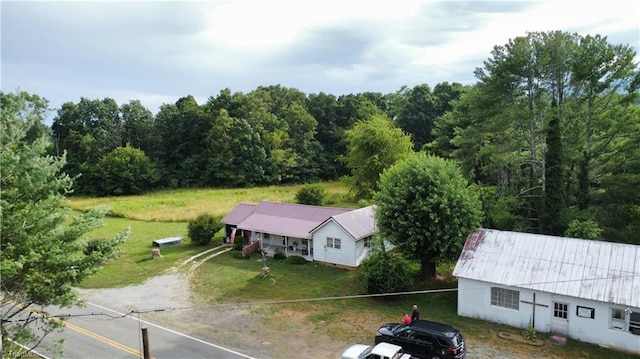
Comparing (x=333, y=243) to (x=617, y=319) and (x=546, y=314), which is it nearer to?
(x=546, y=314)

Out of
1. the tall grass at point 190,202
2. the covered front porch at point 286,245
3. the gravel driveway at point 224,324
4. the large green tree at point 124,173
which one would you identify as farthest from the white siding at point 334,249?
the large green tree at point 124,173

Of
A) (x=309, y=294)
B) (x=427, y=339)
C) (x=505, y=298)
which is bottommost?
(x=309, y=294)

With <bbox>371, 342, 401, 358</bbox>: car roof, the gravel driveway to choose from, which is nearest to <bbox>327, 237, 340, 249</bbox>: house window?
the gravel driveway

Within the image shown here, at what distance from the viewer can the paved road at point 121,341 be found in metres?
18.9

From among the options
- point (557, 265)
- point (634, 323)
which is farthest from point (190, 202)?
point (634, 323)

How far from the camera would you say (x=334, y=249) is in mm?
31734

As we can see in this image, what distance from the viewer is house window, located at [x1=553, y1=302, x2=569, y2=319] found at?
2017 centimetres

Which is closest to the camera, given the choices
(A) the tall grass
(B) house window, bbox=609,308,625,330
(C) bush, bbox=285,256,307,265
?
(B) house window, bbox=609,308,625,330

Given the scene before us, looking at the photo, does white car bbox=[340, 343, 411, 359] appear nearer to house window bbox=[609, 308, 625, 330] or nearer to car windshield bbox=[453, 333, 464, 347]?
car windshield bbox=[453, 333, 464, 347]

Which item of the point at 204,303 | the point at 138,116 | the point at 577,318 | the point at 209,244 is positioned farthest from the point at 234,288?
the point at 138,116

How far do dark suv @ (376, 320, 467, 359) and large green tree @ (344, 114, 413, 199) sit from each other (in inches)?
1310

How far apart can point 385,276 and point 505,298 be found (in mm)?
5950

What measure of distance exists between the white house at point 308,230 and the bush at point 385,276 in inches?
221

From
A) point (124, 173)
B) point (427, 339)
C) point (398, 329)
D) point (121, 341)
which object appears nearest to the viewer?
point (427, 339)
